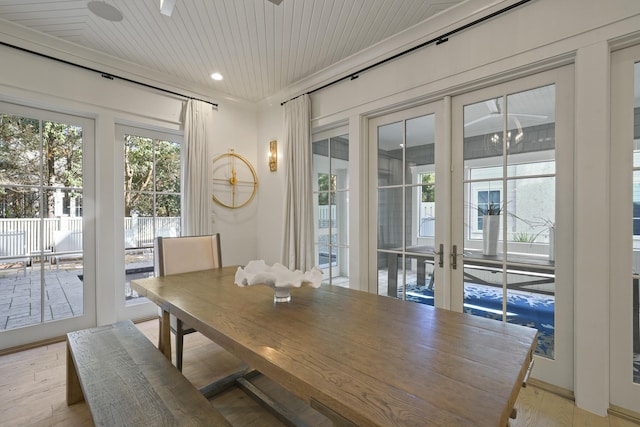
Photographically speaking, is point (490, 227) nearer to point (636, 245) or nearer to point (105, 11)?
point (636, 245)

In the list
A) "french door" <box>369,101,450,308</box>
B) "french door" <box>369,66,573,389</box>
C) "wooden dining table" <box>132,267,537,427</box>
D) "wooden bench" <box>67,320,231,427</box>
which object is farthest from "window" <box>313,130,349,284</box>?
"wooden bench" <box>67,320,231,427</box>

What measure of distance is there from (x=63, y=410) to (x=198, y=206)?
1.99m

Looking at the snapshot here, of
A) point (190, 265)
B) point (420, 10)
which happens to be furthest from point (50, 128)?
point (420, 10)

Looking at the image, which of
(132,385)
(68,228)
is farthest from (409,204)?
(68,228)

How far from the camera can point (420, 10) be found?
2.19 m

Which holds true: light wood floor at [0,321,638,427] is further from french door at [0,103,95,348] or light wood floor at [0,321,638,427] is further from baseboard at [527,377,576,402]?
french door at [0,103,95,348]

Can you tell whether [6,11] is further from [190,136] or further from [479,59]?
[479,59]

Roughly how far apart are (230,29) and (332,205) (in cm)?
187

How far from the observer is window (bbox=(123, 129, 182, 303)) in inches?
123

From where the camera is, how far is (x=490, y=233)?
7.23 feet

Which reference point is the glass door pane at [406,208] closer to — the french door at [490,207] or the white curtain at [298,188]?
the french door at [490,207]

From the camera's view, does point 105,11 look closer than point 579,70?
No

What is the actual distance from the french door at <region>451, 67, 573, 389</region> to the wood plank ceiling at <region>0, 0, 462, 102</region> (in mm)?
861

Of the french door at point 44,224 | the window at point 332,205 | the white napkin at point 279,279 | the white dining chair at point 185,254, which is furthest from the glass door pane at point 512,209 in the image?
the french door at point 44,224
